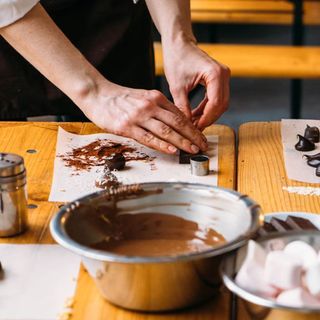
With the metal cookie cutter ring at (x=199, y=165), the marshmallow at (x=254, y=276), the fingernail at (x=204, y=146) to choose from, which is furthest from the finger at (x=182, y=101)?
the marshmallow at (x=254, y=276)

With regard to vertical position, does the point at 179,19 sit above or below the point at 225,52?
above

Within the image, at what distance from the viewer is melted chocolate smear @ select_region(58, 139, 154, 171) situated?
2.04 metres

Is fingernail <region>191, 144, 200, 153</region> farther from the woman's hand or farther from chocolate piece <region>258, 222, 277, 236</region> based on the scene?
chocolate piece <region>258, 222, 277, 236</region>

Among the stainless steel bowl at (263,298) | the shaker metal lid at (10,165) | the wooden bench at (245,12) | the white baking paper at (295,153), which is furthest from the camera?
the wooden bench at (245,12)

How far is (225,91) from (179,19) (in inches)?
11.6

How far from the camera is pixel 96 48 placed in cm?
258

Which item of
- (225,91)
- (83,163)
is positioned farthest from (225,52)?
(83,163)

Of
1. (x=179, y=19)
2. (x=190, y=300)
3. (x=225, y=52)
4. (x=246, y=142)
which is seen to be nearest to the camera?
(x=190, y=300)

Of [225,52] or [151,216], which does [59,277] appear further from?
[225,52]

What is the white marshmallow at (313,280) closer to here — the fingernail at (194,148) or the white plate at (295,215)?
the white plate at (295,215)

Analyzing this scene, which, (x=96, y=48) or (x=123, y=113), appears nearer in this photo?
(x=123, y=113)

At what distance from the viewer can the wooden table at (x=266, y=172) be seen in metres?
1.79

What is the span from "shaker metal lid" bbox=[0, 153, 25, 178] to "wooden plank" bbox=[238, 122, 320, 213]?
51 cm

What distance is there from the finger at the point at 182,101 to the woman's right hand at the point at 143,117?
5.8 inches
